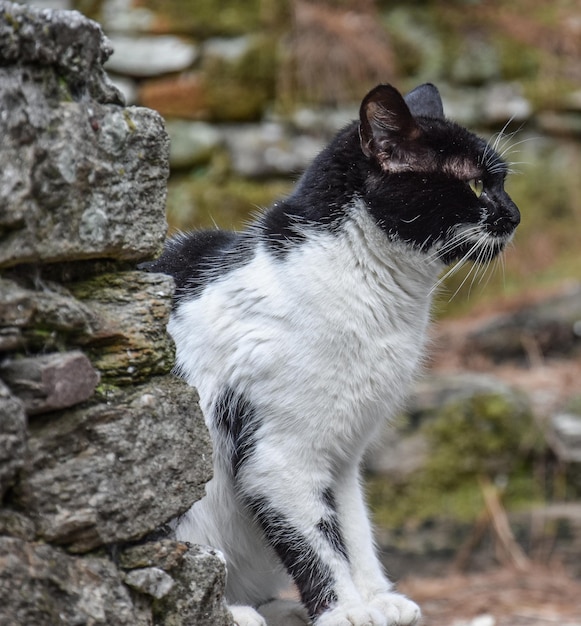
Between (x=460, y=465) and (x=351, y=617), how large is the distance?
2359mm

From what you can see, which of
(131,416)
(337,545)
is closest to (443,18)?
(337,545)

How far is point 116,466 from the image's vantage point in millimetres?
1710

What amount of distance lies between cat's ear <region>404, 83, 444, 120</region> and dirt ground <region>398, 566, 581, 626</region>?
81.7 inches

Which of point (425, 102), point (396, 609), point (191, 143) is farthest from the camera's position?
point (191, 143)

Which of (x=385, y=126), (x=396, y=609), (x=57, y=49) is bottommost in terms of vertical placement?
(x=396, y=609)

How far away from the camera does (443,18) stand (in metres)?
6.28

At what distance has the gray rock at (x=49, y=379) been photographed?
1586 millimetres

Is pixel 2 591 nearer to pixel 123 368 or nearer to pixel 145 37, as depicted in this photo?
pixel 123 368

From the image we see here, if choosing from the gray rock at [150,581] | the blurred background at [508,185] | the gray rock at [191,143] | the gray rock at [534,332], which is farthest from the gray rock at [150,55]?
the gray rock at [150,581]

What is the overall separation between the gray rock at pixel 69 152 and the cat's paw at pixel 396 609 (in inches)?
43.3

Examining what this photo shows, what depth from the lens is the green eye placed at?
247 centimetres

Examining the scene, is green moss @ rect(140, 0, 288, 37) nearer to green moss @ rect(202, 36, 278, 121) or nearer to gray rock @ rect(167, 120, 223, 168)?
green moss @ rect(202, 36, 278, 121)

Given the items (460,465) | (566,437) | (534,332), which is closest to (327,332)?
(460,465)

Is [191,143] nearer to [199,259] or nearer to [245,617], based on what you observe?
[199,259]
